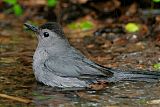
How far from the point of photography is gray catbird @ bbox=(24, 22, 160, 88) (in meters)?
6.22

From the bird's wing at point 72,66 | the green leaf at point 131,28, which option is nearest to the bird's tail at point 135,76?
the bird's wing at point 72,66

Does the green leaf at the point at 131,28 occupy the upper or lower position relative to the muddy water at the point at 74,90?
upper

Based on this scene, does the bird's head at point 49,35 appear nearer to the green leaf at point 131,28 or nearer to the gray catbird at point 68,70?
the gray catbird at point 68,70

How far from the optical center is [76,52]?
6543 millimetres

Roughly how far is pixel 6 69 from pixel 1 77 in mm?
417

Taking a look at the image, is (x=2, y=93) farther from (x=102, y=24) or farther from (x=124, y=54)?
(x=102, y=24)

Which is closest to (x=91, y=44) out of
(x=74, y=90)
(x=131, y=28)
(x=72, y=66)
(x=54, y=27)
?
(x=131, y=28)

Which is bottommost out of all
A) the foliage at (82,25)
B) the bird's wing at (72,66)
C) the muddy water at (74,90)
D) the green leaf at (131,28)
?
the muddy water at (74,90)

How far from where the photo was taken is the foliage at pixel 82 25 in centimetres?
962

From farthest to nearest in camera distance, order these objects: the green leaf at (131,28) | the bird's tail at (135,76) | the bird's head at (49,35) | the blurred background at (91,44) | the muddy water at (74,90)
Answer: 1. the green leaf at (131,28)
2. the bird's head at (49,35)
3. the bird's tail at (135,76)
4. the blurred background at (91,44)
5. the muddy water at (74,90)

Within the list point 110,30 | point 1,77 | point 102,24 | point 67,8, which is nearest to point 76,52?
point 1,77

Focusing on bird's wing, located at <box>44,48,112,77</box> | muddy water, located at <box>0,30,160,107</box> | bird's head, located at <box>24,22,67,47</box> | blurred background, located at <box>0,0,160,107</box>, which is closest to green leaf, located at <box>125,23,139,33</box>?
blurred background, located at <box>0,0,160,107</box>

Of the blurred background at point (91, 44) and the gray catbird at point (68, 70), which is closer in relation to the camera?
the blurred background at point (91, 44)

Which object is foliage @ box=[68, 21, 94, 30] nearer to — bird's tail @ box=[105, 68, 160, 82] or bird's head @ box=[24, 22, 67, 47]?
bird's head @ box=[24, 22, 67, 47]
